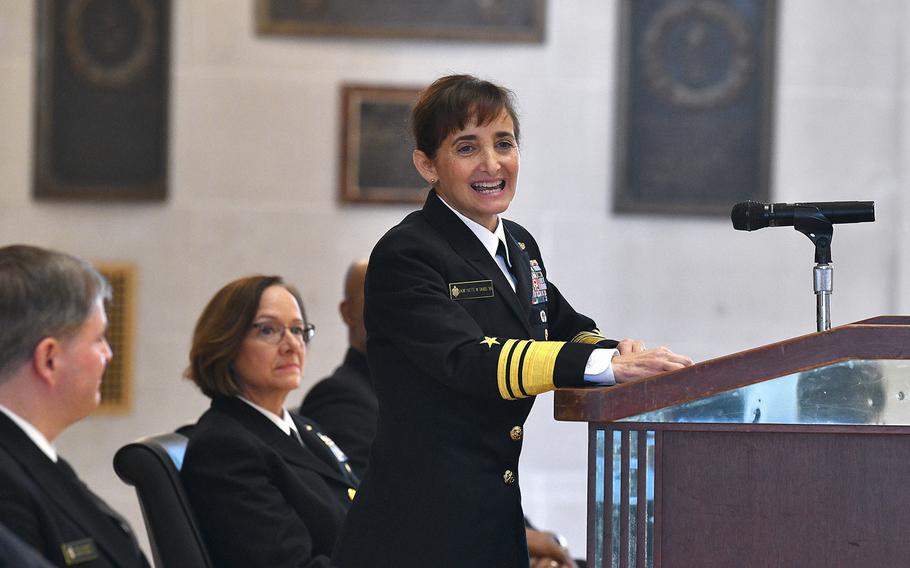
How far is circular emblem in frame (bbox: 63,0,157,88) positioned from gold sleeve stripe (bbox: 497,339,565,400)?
156 inches

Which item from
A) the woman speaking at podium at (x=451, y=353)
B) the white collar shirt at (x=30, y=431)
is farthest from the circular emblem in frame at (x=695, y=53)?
the white collar shirt at (x=30, y=431)

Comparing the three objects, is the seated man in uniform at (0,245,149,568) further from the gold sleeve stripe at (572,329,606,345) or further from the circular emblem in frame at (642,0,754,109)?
the circular emblem in frame at (642,0,754,109)

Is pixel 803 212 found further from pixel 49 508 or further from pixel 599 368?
pixel 49 508

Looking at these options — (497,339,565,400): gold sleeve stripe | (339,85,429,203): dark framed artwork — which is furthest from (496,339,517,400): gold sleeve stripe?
(339,85,429,203): dark framed artwork

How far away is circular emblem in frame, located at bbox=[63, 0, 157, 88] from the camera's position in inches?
205

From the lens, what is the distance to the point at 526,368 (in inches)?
65.2

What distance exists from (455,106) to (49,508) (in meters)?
0.87

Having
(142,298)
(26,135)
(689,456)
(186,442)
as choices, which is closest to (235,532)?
(186,442)

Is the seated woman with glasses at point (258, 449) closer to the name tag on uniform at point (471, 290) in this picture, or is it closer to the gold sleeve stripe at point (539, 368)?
the name tag on uniform at point (471, 290)

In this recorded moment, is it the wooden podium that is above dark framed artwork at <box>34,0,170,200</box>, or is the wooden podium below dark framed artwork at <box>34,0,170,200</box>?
below

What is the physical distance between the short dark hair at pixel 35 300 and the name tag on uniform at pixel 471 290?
0.58 meters

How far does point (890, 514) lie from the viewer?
138cm

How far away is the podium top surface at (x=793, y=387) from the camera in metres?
1.37

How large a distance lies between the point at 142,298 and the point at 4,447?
3501 millimetres
